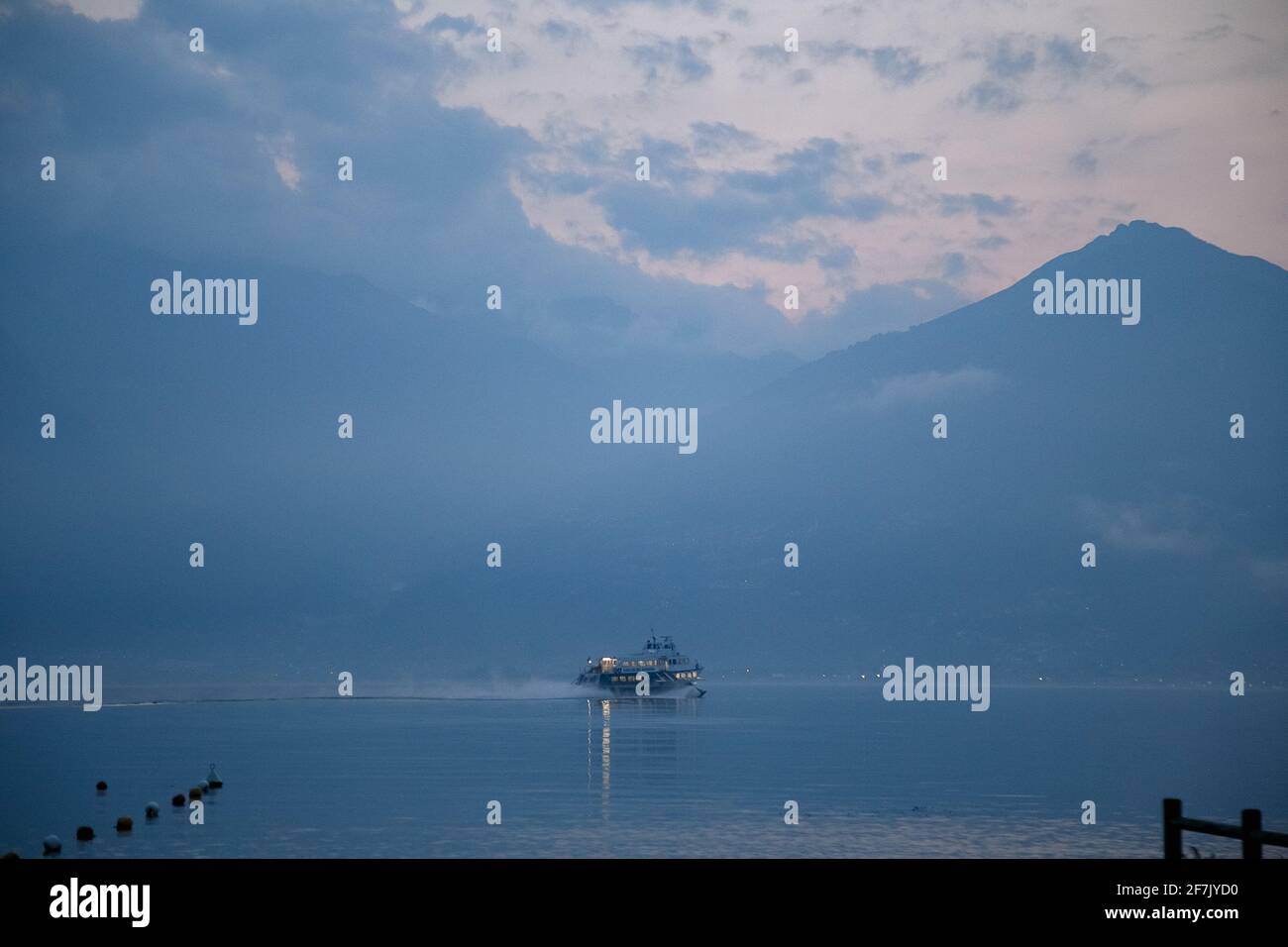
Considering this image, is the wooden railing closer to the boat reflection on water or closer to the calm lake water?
the calm lake water

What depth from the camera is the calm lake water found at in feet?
162

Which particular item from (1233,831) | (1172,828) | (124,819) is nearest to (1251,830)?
(1233,831)

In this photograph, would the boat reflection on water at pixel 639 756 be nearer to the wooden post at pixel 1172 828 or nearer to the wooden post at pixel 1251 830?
the wooden post at pixel 1172 828

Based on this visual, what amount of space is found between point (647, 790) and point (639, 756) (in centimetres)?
2953

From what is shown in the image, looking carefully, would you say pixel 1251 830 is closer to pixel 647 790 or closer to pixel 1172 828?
pixel 1172 828

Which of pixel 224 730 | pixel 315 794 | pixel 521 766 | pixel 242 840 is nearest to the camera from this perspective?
pixel 242 840

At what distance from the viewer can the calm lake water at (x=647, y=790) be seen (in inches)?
1940

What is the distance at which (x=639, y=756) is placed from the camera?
3947 inches

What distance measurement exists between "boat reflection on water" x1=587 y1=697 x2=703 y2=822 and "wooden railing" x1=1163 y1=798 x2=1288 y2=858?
36.3 m
